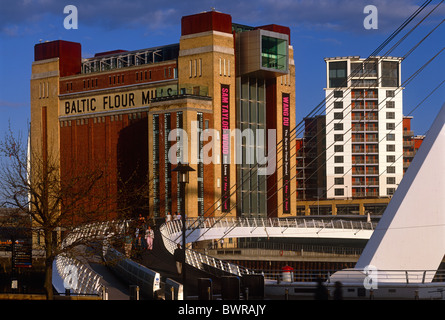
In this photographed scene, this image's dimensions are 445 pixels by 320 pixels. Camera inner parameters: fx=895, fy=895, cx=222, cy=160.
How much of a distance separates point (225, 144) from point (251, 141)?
5.20 m

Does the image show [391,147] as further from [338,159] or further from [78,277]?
[78,277]

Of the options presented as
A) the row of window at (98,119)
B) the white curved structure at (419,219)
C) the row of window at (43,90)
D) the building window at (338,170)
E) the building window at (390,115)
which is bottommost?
the white curved structure at (419,219)

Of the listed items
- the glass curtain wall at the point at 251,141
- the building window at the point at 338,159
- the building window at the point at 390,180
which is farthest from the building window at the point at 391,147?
the glass curtain wall at the point at 251,141

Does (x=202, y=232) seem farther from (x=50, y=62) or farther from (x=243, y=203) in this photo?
(x=50, y=62)

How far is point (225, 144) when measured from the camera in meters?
94.3

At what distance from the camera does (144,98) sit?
102m

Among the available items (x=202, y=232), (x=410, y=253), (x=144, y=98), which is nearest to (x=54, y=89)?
(x=144, y=98)

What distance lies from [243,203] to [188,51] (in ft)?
57.5

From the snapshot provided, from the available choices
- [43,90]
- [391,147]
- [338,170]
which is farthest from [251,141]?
[391,147]

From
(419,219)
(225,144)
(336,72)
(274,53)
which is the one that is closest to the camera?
(419,219)

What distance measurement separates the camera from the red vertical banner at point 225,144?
9388cm

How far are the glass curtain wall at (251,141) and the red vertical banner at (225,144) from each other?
7.88 ft

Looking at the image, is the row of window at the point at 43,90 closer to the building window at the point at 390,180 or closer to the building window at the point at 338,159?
the building window at the point at 338,159

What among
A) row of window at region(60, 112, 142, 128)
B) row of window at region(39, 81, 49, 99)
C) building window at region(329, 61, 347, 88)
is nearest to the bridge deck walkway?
row of window at region(60, 112, 142, 128)
